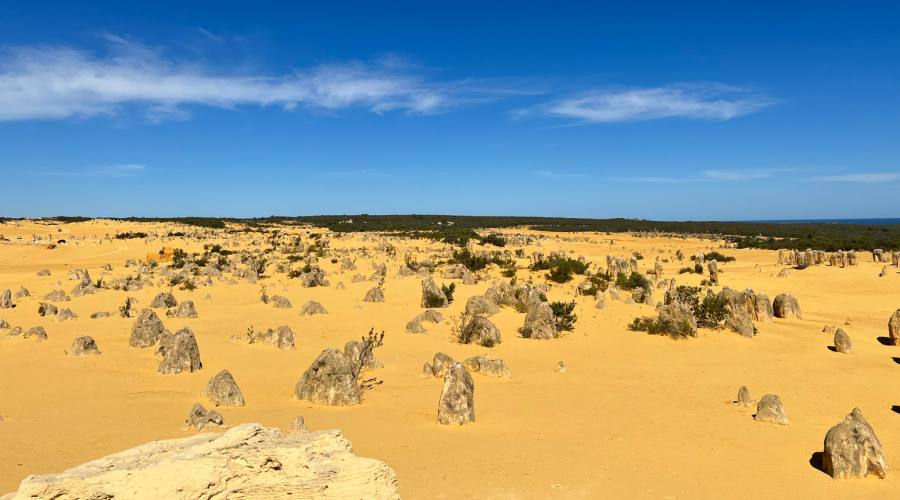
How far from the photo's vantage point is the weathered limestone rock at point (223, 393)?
781 centimetres

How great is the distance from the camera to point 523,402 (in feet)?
28.4

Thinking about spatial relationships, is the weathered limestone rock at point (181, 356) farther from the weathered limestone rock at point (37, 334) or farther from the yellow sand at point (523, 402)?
the weathered limestone rock at point (37, 334)

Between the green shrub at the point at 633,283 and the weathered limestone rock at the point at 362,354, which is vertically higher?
the green shrub at the point at 633,283

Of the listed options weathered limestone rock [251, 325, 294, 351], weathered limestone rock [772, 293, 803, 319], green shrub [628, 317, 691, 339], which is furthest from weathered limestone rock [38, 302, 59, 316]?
weathered limestone rock [772, 293, 803, 319]

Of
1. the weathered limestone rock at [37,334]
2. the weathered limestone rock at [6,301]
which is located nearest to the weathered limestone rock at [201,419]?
the weathered limestone rock at [37,334]

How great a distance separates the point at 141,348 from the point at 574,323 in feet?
35.6

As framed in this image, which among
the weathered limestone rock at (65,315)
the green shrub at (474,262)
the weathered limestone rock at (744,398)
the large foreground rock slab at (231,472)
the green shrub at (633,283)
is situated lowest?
the weathered limestone rock at (744,398)

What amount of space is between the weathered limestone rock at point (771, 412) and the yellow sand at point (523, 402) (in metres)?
0.17

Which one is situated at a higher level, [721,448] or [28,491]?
[28,491]

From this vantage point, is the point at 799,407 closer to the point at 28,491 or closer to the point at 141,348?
the point at 28,491

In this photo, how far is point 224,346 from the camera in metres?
11.8

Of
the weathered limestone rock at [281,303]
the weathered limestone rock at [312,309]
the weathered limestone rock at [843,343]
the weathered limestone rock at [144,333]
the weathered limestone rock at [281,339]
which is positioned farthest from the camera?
the weathered limestone rock at [281,303]

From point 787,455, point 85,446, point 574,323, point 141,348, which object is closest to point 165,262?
point 141,348

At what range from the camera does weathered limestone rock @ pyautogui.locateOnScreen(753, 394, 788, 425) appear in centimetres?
786
